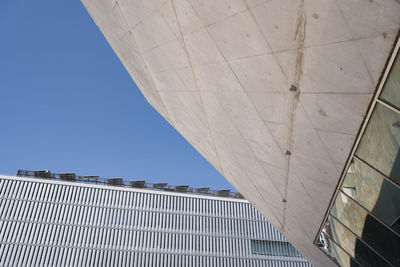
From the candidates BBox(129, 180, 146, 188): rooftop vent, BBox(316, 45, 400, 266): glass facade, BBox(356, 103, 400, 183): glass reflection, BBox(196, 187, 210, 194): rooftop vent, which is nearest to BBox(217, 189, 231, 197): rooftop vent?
BBox(196, 187, 210, 194): rooftop vent

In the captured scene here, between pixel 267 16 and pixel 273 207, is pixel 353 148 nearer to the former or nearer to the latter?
pixel 267 16

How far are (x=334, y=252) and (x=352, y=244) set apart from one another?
1830 millimetres

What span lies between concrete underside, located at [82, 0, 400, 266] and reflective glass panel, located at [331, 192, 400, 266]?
442 mm

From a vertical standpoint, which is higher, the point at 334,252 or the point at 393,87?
the point at 393,87

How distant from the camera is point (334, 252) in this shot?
1106cm

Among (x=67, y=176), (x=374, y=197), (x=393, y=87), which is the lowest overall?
(x=374, y=197)

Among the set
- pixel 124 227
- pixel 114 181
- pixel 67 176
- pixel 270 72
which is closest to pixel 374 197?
pixel 270 72

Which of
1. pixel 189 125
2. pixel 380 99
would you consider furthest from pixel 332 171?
pixel 189 125

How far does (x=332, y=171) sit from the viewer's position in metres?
7.40

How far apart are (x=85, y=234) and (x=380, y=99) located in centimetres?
4773

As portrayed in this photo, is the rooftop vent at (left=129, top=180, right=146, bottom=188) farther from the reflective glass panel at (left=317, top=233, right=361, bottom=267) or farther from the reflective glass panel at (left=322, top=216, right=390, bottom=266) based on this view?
the reflective glass panel at (left=322, top=216, right=390, bottom=266)

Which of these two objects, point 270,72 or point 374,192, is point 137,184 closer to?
point 374,192

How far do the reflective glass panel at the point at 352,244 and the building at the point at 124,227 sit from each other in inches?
1626

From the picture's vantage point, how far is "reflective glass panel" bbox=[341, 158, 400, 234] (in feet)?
21.0
